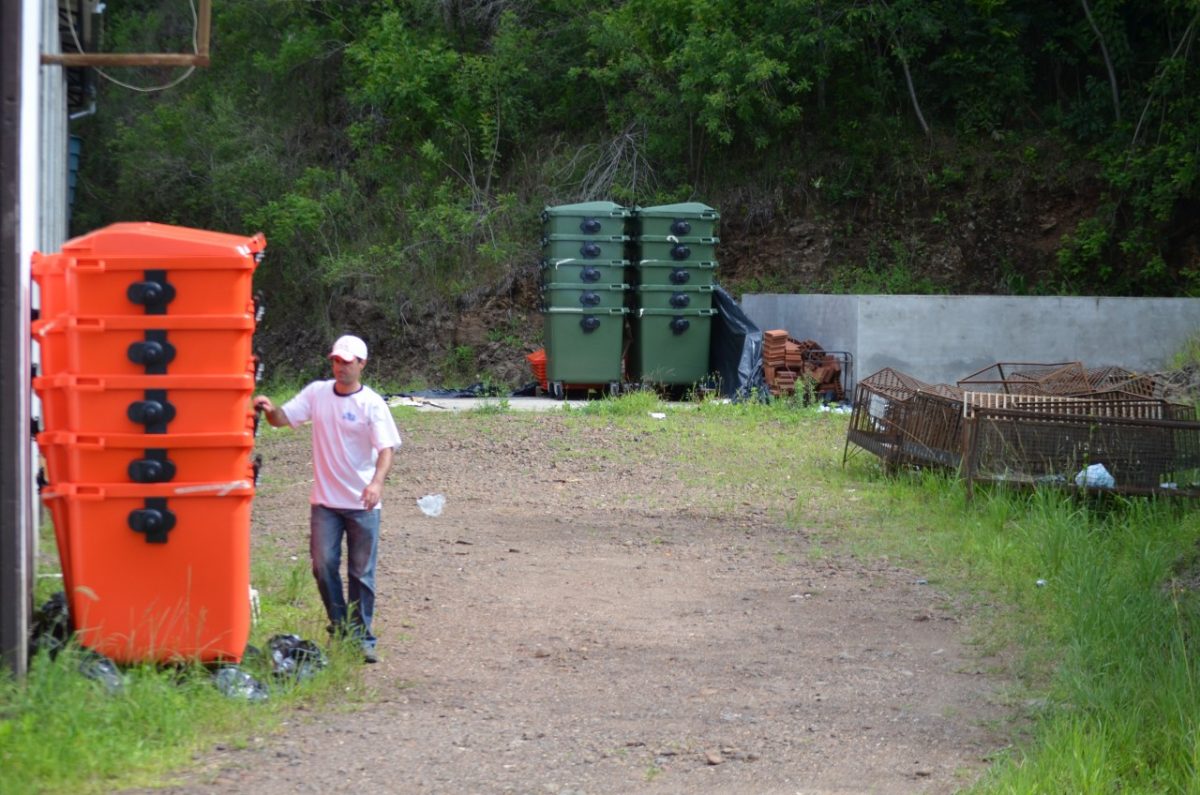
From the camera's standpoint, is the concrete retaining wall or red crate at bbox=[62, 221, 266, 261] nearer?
red crate at bbox=[62, 221, 266, 261]

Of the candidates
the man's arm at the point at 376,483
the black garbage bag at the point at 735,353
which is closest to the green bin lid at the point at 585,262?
the black garbage bag at the point at 735,353

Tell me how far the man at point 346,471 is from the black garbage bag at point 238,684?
66 cm

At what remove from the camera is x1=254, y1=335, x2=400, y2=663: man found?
6.02 meters

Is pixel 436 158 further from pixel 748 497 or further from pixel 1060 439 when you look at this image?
pixel 1060 439

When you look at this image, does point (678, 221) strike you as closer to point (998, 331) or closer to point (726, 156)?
point (998, 331)

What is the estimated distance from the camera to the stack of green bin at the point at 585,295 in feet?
56.6

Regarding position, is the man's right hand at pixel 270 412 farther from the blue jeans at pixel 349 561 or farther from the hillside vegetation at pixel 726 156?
the hillside vegetation at pixel 726 156

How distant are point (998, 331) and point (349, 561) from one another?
39.7 ft

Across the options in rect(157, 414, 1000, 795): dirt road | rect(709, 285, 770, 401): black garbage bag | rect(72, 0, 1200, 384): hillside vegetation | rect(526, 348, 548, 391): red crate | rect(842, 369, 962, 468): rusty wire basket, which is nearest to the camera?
rect(157, 414, 1000, 795): dirt road

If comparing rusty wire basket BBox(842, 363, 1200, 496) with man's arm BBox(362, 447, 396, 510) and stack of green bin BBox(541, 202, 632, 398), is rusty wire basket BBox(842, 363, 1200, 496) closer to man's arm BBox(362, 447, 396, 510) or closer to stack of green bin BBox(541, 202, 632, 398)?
man's arm BBox(362, 447, 396, 510)

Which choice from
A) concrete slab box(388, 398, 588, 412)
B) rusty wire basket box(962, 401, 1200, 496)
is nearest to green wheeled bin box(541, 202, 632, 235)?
concrete slab box(388, 398, 588, 412)

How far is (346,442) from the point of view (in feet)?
19.8

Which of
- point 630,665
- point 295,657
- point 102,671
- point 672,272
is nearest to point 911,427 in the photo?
point 630,665

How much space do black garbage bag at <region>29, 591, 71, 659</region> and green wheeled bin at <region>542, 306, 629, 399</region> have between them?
11734 millimetres
